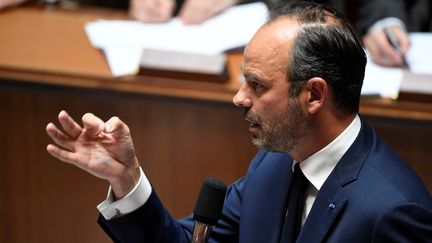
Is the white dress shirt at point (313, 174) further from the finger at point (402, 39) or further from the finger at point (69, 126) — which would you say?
the finger at point (402, 39)

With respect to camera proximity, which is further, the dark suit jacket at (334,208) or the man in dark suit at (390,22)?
the man in dark suit at (390,22)

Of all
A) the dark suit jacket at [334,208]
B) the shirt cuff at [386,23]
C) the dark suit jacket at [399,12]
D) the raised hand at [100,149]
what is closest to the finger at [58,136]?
the raised hand at [100,149]

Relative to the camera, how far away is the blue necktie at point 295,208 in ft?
3.40

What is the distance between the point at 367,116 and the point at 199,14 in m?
0.44

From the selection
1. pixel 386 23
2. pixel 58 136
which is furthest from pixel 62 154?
pixel 386 23

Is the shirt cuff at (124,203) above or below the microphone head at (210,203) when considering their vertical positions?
below

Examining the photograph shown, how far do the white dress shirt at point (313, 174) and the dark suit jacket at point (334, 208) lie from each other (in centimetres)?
1

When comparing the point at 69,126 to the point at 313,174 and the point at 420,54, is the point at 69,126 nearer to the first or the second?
the point at 313,174

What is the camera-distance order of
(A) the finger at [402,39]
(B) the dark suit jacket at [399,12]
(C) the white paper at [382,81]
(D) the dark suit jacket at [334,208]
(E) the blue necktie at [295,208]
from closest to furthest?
1. (D) the dark suit jacket at [334,208]
2. (E) the blue necktie at [295,208]
3. (C) the white paper at [382,81]
4. (A) the finger at [402,39]
5. (B) the dark suit jacket at [399,12]

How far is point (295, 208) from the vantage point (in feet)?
3.42

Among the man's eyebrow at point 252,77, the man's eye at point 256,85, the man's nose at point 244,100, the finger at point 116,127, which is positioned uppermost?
the man's eyebrow at point 252,77

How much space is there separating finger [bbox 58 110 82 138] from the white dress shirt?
0.09 meters

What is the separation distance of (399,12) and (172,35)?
0.52 metres

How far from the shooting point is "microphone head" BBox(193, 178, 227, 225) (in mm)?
985
